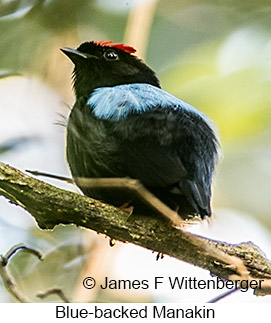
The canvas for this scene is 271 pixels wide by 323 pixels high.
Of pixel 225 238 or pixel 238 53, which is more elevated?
pixel 238 53

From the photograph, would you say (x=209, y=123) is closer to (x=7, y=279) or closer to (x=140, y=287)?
(x=140, y=287)

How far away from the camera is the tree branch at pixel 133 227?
167 centimetres

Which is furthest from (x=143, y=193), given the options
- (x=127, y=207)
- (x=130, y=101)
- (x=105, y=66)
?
(x=105, y=66)

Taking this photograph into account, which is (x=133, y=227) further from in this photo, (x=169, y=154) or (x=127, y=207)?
(x=169, y=154)

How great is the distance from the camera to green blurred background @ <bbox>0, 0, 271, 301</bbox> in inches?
82.4

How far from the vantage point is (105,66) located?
2.14 m

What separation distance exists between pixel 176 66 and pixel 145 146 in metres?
0.60

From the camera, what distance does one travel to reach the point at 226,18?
7.66 ft

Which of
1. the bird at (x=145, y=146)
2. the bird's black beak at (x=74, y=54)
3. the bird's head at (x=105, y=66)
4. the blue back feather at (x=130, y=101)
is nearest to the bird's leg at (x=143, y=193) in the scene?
the bird at (x=145, y=146)

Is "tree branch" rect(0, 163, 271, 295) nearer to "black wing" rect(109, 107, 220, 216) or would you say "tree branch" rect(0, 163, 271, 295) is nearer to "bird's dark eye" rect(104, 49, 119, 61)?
"black wing" rect(109, 107, 220, 216)

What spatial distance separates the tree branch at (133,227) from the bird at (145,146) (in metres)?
0.07

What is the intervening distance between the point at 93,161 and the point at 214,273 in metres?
0.53

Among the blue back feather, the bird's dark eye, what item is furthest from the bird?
the bird's dark eye

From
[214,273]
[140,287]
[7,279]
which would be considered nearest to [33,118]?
[7,279]
